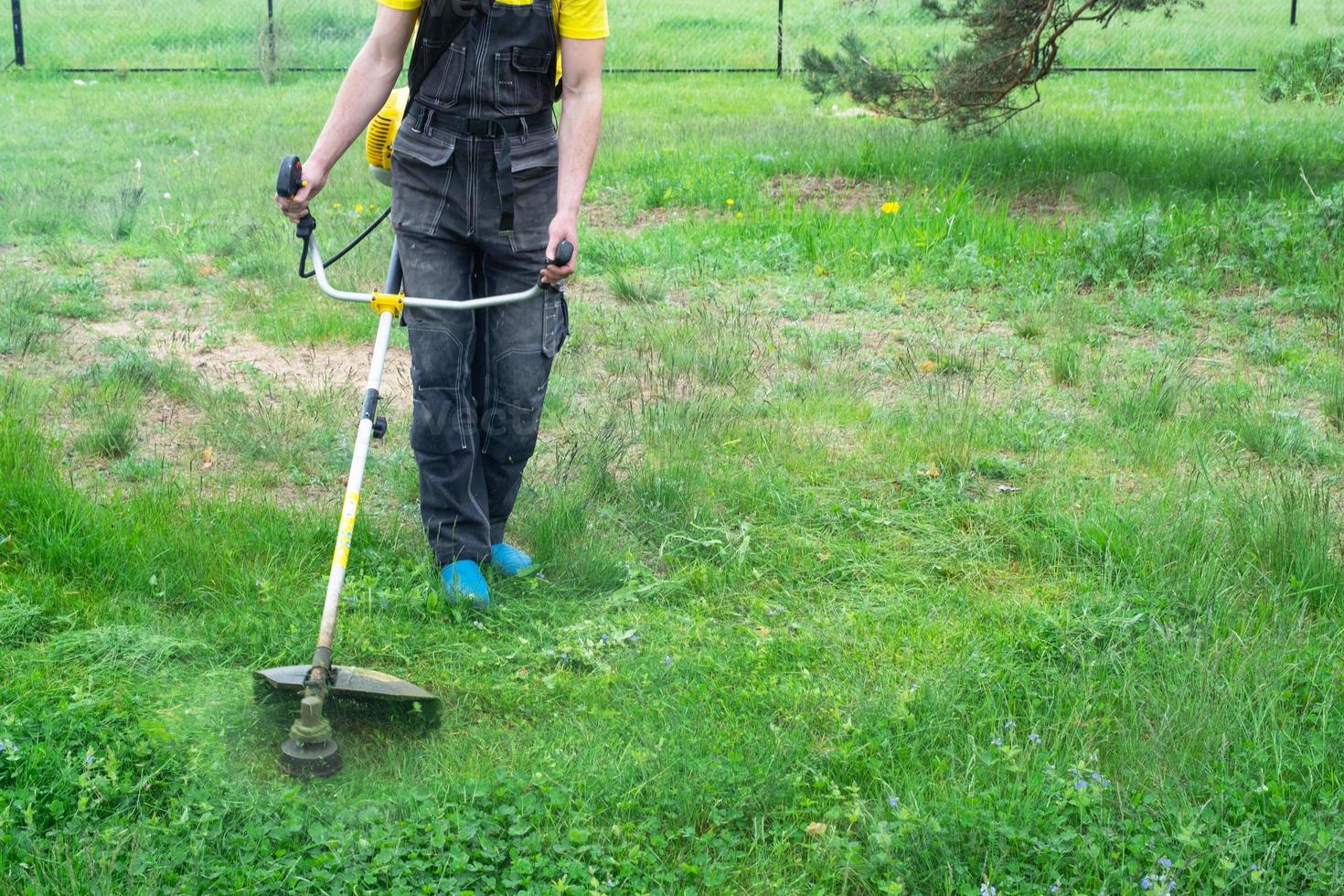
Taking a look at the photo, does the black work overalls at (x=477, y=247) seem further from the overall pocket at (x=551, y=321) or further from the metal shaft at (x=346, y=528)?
the metal shaft at (x=346, y=528)

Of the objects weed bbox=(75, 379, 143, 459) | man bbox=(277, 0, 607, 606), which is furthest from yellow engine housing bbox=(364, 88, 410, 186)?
weed bbox=(75, 379, 143, 459)

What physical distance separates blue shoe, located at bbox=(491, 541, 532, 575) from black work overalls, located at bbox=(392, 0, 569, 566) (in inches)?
5.3

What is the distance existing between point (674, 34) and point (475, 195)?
18.0 meters

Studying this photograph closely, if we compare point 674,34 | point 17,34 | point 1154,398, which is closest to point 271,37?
point 17,34

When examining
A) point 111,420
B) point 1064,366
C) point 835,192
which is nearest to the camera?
point 111,420

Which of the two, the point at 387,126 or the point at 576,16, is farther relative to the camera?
the point at 387,126

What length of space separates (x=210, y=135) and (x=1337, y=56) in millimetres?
10341

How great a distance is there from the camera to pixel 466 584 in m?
3.96

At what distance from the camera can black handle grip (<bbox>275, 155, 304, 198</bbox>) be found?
138 inches

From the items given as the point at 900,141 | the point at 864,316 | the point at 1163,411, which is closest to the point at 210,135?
the point at 900,141

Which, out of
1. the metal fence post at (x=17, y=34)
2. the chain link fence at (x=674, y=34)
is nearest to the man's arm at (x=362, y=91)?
the chain link fence at (x=674, y=34)

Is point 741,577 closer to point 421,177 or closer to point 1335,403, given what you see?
point 421,177

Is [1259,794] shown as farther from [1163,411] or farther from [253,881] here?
[1163,411]

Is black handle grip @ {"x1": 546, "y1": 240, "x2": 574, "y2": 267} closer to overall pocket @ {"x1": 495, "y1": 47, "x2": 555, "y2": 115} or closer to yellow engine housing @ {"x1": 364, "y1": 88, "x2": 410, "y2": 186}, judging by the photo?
overall pocket @ {"x1": 495, "y1": 47, "x2": 555, "y2": 115}
